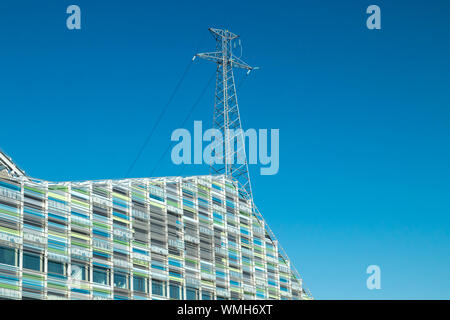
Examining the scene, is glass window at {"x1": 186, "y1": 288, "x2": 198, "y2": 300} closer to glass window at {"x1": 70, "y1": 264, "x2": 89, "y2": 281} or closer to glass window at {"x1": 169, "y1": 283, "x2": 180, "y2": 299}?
glass window at {"x1": 169, "y1": 283, "x2": 180, "y2": 299}

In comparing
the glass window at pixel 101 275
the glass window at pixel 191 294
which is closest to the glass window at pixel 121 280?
the glass window at pixel 101 275

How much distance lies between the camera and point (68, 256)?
381ft

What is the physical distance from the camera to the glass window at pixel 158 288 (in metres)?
129

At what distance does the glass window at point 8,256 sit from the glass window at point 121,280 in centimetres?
1977

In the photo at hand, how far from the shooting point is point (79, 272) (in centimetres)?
11725

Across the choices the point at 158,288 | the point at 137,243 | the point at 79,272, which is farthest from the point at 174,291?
the point at 79,272

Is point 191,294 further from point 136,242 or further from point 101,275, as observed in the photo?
point 101,275

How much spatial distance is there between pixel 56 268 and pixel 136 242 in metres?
18.5

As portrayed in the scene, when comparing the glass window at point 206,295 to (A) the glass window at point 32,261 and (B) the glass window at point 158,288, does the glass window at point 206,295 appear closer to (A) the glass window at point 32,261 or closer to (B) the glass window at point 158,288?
(B) the glass window at point 158,288

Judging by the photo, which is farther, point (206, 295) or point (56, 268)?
point (206, 295)

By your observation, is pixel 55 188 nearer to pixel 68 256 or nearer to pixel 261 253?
pixel 68 256

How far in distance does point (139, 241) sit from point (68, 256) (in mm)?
16712
